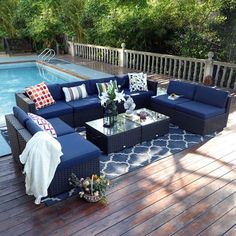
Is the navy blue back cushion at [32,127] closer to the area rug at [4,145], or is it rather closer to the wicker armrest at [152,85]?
the area rug at [4,145]

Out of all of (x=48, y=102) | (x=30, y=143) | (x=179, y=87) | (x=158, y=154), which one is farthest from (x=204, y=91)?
(x=30, y=143)

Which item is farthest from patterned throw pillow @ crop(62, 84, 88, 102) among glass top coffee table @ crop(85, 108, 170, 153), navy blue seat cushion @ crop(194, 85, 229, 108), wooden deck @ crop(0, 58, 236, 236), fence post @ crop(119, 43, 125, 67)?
fence post @ crop(119, 43, 125, 67)

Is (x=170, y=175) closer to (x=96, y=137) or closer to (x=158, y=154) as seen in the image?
(x=158, y=154)

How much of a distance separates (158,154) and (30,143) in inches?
79.5

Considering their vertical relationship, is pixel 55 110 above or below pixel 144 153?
above

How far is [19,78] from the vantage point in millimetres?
10641

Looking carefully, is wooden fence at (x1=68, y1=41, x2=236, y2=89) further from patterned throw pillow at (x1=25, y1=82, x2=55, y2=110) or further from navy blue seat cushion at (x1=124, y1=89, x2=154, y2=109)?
patterned throw pillow at (x1=25, y1=82, x2=55, y2=110)

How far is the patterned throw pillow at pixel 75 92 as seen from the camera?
17.0 ft

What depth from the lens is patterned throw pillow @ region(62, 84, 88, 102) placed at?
5.18 meters

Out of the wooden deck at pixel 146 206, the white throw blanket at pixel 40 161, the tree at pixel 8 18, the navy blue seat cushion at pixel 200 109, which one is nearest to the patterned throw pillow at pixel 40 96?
the wooden deck at pixel 146 206

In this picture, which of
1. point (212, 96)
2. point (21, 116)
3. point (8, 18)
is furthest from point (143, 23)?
point (8, 18)

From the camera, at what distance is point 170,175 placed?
3.47 metres

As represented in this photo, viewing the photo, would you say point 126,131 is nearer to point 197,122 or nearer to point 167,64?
point 197,122

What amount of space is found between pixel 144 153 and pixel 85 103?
169 centimetres
